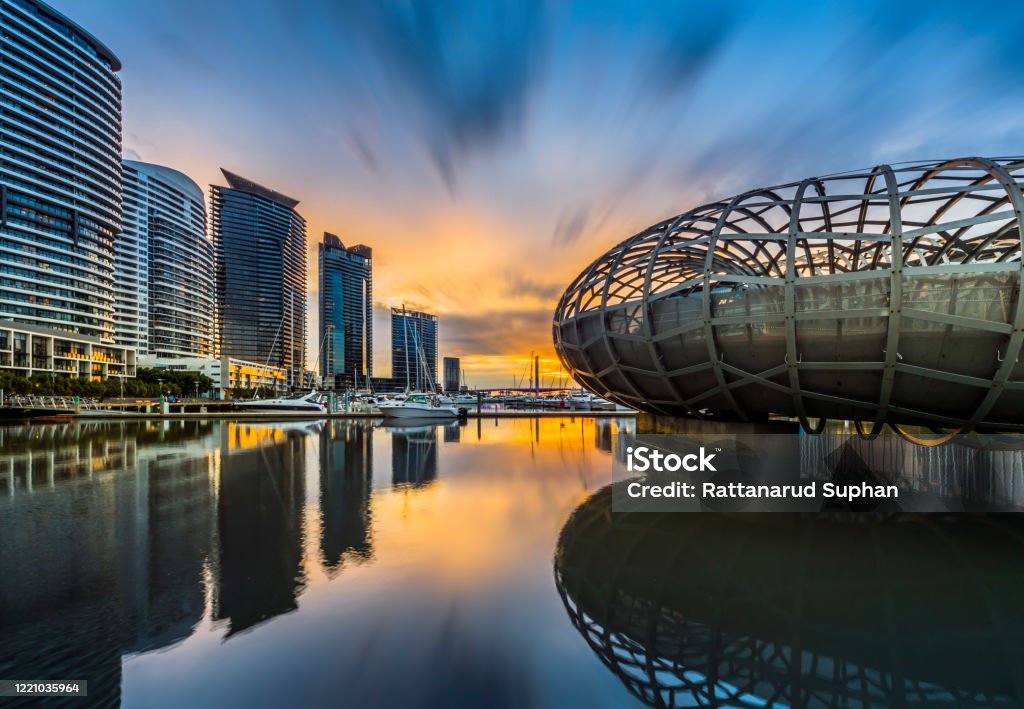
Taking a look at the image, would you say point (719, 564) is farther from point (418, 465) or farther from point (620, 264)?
point (418, 465)

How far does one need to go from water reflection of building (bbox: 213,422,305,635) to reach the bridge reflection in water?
4389mm

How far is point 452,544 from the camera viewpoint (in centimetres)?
908

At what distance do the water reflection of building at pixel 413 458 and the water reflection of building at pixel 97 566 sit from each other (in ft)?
19.4

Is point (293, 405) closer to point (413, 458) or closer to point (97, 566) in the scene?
point (413, 458)

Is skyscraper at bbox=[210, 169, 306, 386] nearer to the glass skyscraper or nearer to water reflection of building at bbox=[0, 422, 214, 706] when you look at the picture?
the glass skyscraper

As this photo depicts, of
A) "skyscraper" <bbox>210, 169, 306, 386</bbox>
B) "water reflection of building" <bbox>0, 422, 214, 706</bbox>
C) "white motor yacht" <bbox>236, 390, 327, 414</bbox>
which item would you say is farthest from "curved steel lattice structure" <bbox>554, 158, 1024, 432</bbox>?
"skyscraper" <bbox>210, 169, 306, 386</bbox>

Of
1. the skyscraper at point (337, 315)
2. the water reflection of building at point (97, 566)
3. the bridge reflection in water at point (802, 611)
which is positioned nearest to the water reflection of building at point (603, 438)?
the bridge reflection in water at point (802, 611)

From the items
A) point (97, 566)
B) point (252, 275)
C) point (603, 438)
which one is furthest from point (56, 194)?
point (97, 566)

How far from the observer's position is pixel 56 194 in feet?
258

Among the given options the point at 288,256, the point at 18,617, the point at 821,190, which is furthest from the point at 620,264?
the point at 288,256

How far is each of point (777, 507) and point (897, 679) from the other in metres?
7.94

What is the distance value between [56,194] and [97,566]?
106 m

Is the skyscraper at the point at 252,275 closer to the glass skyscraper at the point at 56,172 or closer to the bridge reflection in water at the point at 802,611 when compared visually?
the glass skyscraper at the point at 56,172

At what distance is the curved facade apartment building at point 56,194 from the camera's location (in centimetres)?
7269
